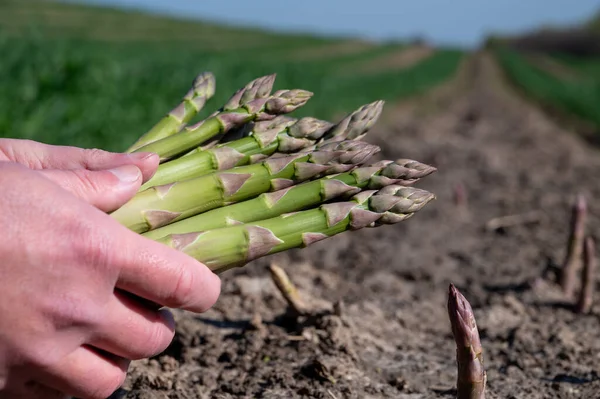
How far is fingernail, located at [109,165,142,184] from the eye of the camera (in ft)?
6.61

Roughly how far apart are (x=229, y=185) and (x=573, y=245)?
2.42m

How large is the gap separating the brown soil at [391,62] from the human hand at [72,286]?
37.9 m

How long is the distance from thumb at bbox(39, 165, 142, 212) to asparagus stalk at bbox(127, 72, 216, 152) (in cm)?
55

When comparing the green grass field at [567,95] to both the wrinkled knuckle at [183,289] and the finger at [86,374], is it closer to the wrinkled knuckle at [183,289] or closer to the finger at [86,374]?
the wrinkled knuckle at [183,289]

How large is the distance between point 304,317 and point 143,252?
1.53 m

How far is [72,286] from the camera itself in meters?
1.66

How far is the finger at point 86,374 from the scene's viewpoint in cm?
173

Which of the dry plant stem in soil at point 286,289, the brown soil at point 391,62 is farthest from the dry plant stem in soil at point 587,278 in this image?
the brown soil at point 391,62

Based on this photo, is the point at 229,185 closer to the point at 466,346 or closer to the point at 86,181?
the point at 86,181

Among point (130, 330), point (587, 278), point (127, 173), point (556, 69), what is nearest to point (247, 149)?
point (127, 173)

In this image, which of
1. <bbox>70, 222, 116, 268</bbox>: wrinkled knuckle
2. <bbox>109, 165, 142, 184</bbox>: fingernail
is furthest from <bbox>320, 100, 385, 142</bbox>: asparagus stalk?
<bbox>70, 222, 116, 268</bbox>: wrinkled knuckle

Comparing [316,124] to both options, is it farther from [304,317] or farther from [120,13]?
[120,13]

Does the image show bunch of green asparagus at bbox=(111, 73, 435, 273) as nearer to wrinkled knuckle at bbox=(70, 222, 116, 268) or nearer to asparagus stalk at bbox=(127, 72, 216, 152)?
asparagus stalk at bbox=(127, 72, 216, 152)

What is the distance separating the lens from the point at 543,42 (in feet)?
292
